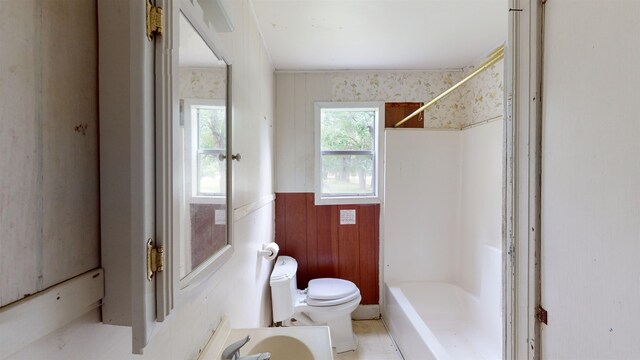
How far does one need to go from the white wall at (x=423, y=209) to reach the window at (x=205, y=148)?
194 cm

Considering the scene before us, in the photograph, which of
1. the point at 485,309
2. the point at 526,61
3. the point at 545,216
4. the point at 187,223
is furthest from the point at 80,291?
the point at 485,309

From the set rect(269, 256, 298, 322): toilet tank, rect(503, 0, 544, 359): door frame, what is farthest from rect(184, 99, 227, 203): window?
rect(269, 256, 298, 322): toilet tank

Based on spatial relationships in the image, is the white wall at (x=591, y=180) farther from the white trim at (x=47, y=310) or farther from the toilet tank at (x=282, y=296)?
the toilet tank at (x=282, y=296)

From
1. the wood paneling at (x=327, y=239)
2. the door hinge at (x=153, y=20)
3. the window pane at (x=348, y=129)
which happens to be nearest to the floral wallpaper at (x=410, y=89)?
the window pane at (x=348, y=129)

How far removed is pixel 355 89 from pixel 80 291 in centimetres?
258

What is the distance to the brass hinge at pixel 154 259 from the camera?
452mm

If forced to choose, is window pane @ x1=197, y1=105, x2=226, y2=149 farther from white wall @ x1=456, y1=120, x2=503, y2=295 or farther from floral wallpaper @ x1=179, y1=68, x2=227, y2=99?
white wall @ x1=456, y1=120, x2=503, y2=295

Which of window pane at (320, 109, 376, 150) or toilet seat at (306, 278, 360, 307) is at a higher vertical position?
window pane at (320, 109, 376, 150)

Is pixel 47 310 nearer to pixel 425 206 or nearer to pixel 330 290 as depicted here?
pixel 330 290

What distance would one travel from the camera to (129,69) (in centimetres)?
44

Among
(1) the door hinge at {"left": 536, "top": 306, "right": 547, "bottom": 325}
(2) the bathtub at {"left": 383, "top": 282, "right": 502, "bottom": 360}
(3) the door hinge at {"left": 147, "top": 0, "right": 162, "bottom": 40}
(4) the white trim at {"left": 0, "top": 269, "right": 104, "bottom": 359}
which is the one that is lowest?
(2) the bathtub at {"left": 383, "top": 282, "right": 502, "bottom": 360}

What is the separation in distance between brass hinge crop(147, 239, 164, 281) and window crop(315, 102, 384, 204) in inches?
87.9

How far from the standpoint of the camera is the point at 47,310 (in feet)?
1.17

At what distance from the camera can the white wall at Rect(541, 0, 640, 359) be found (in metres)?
0.62
